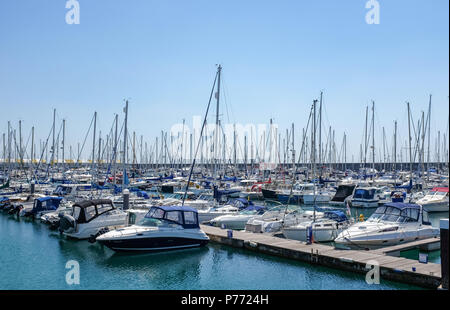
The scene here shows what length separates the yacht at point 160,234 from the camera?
22.8m

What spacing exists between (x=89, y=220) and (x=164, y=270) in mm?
9064

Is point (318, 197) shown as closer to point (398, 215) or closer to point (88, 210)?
point (398, 215)

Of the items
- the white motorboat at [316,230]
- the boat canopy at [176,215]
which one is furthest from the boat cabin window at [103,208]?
the white motorboat at [316,230]

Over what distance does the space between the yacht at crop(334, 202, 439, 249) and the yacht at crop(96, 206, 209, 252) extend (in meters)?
8.36

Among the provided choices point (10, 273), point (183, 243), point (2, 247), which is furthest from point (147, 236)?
point (2, 247)

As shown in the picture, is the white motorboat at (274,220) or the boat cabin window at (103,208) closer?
the white motorboat at (274,220)

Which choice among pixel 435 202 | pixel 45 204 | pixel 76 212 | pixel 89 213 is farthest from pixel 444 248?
pixel 45 204

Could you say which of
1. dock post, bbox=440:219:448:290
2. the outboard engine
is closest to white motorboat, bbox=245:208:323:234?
the outboard engine

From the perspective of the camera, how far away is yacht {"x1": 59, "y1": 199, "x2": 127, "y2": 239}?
26953 millimetres

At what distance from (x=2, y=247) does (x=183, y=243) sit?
11.6m

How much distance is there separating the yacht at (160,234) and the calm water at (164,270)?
0.49 m

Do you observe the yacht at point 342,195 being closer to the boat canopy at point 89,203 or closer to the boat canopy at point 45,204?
the boat canopy at point 89,203

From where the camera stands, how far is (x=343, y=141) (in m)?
84.3
